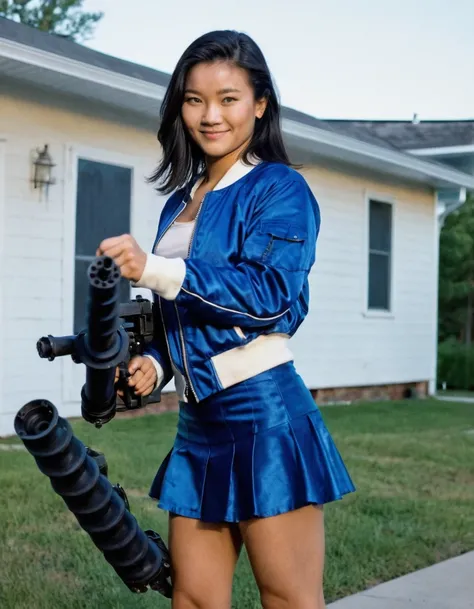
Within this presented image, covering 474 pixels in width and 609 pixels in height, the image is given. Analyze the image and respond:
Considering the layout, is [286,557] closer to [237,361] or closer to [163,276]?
[237,361]

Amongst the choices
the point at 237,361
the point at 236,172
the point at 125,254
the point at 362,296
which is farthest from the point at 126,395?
the point at 362,296

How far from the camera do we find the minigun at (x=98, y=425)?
1996 millimetres

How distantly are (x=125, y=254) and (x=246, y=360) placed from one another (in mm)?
468

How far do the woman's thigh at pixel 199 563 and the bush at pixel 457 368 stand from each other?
741 inches

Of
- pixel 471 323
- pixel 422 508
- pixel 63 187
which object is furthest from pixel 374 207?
pixel 471 323

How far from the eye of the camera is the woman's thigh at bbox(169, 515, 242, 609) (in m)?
2.44

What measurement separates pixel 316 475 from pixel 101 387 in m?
0.56

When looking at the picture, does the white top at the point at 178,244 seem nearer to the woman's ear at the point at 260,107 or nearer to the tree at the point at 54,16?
the woman's ear at the point at 260,107

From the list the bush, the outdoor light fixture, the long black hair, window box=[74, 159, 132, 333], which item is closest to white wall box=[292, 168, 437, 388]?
window box=[74, 159, 132, 333]

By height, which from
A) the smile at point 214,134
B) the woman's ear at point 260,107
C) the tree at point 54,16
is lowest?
the smile at point 214,134

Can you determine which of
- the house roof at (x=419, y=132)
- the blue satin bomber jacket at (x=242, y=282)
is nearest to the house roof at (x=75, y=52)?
the house roof at (x=419, y=132)

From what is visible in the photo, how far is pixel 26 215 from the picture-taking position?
353 inches

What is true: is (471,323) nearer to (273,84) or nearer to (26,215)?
(26,215)

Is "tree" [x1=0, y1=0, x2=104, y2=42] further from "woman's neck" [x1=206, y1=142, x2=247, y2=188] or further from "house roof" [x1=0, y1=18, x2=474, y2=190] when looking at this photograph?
"woman's neck" [x1=206, y1=142, x2=247, y2=188]
